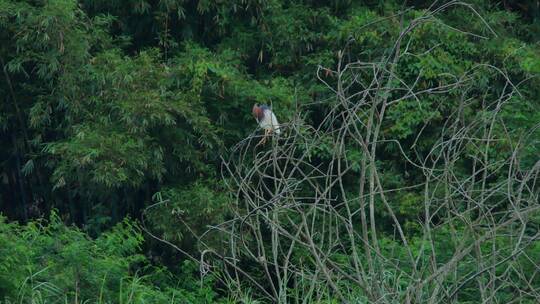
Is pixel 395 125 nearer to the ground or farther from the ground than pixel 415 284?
nearer to the ground

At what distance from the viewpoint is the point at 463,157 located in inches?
312

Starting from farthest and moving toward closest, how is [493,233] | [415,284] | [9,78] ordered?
1. [9,78]
2. [415,284]
3. [493,233]

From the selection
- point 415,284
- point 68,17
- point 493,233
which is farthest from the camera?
point 68,17

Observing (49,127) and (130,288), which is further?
(49,127)

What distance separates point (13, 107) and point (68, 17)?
3.28ft

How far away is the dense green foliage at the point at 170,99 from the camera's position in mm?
7254

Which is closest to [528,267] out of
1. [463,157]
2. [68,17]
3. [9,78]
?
[463,157]

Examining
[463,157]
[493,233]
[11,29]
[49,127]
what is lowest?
[463,157]

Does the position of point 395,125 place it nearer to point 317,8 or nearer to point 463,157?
point 463,157

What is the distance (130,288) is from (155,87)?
1758mm

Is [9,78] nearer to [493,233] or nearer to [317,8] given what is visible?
[317,8]

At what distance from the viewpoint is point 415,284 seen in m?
3.30

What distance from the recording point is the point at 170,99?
24.8 feet

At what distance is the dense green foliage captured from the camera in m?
7.25
